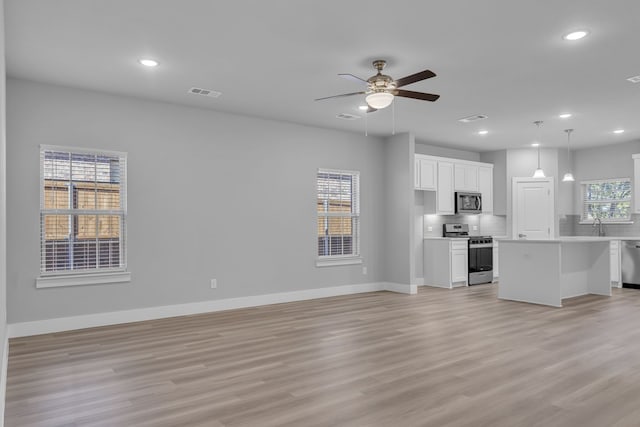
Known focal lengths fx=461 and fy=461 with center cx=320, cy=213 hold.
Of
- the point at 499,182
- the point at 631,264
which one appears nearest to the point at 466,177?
the point at 499,182

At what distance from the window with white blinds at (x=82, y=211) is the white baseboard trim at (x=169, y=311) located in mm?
542

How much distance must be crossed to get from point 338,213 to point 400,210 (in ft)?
3.73

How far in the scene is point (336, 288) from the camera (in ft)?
25.0

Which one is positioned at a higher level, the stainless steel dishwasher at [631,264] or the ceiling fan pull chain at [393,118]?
the ceiling fan pull chain at [393,118]

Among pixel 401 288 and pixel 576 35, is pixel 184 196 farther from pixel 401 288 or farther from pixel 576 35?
pixel 576 35

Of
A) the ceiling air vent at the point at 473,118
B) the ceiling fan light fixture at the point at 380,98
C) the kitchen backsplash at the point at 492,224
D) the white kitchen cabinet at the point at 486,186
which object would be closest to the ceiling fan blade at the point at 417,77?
the ceiling fan light fixture at the point at 380,98

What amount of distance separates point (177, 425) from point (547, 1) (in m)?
3.71

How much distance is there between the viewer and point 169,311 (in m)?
5.87

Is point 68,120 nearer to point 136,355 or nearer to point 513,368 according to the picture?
point 136,355

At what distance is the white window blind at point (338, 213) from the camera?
755 cm

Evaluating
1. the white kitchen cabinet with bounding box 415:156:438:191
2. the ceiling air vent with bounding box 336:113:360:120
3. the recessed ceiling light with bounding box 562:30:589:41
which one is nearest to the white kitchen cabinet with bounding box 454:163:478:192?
the white kitchen cabinet with bounding box 415:156:438:191

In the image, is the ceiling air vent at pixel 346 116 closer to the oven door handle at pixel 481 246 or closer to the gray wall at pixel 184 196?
the gray wall at pixel 184 196

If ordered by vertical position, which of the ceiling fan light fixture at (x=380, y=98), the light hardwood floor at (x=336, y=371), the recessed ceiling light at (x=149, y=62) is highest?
the recessed ceiling light at (x=149, y=62)

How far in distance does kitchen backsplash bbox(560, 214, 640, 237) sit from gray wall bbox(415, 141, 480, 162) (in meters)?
2.26
